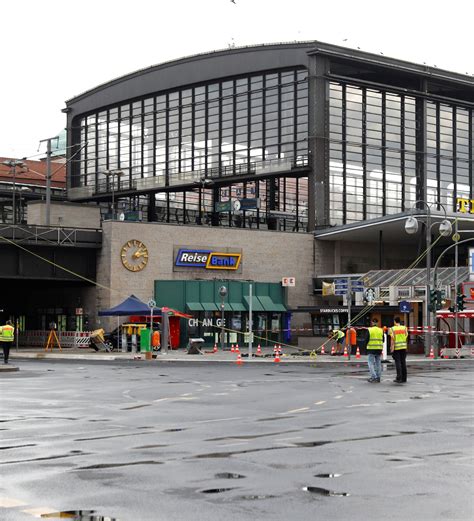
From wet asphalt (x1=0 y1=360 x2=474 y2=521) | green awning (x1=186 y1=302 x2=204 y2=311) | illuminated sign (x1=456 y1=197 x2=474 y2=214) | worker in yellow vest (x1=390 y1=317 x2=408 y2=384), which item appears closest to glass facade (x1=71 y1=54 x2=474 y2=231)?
illuminated sign (x1=456 y1=197 x2=474 y2=214)

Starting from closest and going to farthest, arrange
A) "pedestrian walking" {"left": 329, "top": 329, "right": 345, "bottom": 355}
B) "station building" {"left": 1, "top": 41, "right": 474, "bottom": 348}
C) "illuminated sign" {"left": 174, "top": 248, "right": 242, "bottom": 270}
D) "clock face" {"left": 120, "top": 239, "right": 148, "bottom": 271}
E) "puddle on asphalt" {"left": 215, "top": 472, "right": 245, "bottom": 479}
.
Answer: "puddle on asphalt" {"left": 215, "top": 472, "right": 245, "bottom": 479} → "pedestrian walking" {"left": 329, "top": 329, "right": 345, "bottom": 355} → "clock face" {"left": 120, "top": 239, "right": 148, "bottom": 271} → "station building" {"left": 1, "top": 41, "right": 474, "bottom": 348} → "illuminated sign" {"left": 174, "top": 248, "right": 242, "bottom": 270}

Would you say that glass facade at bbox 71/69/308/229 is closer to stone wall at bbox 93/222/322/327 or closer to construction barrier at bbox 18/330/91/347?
stone wall at bbox 93/222/322/327

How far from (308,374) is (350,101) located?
45.6m

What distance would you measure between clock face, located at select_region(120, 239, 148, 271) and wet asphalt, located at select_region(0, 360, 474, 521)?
3799 cm

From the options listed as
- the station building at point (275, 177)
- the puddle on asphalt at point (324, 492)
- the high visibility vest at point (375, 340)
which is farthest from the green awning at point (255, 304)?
the puddle on asphalt at point (324, 492)

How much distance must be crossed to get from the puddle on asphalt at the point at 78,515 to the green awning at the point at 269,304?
59.0m

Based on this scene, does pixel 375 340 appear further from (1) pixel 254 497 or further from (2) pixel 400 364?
(1) pixel 254 497

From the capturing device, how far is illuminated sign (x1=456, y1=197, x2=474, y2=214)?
A: 2734 inches

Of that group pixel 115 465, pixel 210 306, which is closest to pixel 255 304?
pixel 210 306

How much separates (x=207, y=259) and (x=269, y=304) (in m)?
5.40

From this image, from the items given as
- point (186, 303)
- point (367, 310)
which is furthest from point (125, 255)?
point (367, 310)

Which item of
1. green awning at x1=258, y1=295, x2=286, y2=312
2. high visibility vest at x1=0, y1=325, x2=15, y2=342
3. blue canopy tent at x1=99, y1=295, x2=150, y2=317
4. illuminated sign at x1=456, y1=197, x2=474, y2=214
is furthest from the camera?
illuminated sign at x1=456, y1=197, x2=474, y2=214

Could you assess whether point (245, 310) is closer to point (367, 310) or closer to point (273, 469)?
point (367, 310)

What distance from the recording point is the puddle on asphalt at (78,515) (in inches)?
352
